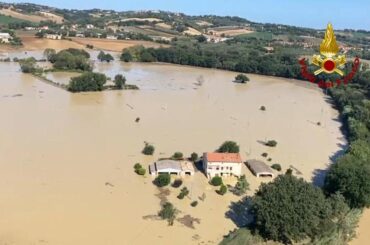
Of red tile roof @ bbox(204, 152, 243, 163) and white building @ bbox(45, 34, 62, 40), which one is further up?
white building @ bbox(45, 34, 62, 40)

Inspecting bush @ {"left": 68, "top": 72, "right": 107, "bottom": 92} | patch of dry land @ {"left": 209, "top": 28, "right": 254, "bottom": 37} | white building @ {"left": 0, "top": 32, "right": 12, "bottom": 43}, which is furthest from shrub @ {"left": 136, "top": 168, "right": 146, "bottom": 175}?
patch of dry land @ {"left": 209, "top": 28, "right": 254, "bottom": 37}

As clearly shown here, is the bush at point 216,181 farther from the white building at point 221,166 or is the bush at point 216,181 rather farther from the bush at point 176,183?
the bush at point 176,183

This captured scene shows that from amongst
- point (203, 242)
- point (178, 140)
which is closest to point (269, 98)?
point (178, 140)

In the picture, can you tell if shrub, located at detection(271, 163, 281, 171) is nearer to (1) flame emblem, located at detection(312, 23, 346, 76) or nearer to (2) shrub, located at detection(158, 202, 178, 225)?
(2) shrub, located at detection(158, 202, 178, 225)

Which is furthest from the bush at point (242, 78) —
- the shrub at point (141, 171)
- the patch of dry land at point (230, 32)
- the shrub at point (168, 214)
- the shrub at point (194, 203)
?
the patch of dry land at point (230, 32)

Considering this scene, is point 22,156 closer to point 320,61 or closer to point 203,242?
point 203,242

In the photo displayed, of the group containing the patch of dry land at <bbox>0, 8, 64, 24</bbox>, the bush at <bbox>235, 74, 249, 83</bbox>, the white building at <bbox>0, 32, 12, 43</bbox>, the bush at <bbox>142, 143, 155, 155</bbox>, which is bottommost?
the bush at <bbox>142, 143, 155, 155</bbox>

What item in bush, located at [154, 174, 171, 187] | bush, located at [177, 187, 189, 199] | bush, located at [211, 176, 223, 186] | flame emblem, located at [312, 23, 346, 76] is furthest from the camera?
bush, located at [211, 176, 223, 186]
